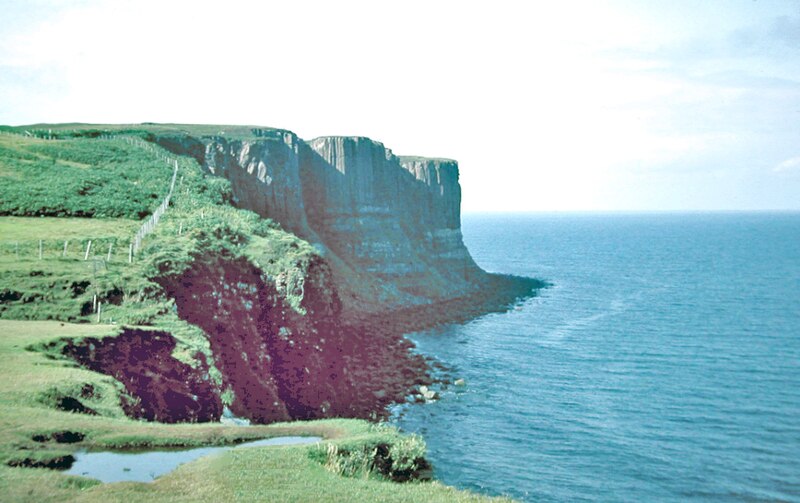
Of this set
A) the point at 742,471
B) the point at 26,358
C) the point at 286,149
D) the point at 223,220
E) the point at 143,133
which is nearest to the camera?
the point at 26,358

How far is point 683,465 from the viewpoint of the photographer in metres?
47.4

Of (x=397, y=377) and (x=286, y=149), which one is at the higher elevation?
(x=286, y=149)

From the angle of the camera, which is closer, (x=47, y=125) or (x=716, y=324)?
(x=716, y=324)

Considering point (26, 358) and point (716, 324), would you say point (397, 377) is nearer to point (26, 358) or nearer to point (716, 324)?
point (26, 358)

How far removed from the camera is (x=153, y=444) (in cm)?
2494

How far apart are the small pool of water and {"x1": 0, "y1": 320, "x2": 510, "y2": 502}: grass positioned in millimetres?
576

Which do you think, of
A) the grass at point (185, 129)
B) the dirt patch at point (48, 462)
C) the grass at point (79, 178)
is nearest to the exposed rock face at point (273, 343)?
the dirt patch at point (48, 462)

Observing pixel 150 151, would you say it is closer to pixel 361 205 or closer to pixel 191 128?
pixel 191 128

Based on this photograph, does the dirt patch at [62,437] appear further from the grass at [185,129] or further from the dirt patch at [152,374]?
the grass at [185,129]

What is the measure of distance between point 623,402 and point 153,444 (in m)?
46.6

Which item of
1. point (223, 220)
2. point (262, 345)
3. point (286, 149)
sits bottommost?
point (262, 345)

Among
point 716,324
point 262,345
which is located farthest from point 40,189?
point 716,324

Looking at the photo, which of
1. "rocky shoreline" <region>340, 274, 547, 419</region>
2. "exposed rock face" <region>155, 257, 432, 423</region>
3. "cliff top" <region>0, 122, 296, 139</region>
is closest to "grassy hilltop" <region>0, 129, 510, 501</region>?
"exposed rock face" <region>155, 257, 432, 423</region>

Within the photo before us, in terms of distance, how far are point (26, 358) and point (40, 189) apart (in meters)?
35.3
